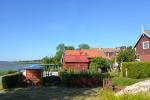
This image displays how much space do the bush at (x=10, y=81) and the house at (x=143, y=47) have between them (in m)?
30.4

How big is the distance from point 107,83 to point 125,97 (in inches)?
548

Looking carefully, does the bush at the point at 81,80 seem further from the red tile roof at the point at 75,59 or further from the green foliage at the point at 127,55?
the red tile roof at the point at 75,59

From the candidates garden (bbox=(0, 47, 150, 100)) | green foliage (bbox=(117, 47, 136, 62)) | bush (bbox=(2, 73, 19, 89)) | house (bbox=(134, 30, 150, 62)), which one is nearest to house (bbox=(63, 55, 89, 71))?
green foliage (bbox=(117, 47, 136, 62))

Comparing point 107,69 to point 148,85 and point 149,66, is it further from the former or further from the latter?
point 148,85

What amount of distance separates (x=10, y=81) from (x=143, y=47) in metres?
33.7

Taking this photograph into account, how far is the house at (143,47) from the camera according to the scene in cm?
6097

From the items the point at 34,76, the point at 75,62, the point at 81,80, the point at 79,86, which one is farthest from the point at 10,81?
the point at 75,62

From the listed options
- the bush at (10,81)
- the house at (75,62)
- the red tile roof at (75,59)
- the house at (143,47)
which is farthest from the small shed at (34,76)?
the red tile roof at (75,59)

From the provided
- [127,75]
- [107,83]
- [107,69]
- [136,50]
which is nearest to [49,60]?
[107,69]

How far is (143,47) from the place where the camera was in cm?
6266

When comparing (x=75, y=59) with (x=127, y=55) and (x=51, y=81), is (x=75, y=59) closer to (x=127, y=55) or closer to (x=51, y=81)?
(x=127, y=55)

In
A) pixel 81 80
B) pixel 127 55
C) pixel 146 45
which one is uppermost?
pixel 146 45

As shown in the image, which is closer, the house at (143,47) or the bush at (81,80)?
the bush at (81,80)

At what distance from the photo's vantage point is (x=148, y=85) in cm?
1964
